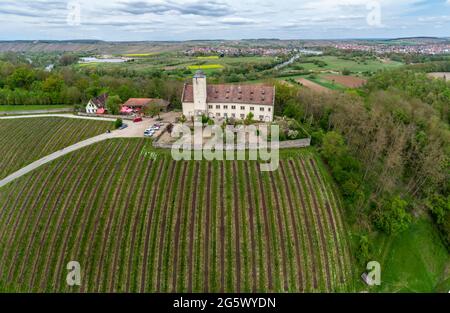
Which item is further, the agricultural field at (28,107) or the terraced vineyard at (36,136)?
the agricultural field at (28,107)

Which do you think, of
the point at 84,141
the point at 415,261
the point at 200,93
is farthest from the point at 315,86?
the point at 84,141

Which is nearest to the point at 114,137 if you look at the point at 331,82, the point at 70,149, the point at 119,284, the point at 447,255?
the point at 70,149

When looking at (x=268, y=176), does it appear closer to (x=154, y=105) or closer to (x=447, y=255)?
(x=447, y=255)

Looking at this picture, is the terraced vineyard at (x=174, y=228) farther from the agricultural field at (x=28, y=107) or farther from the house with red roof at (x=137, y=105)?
the agricultural field at (x=28, y=107)

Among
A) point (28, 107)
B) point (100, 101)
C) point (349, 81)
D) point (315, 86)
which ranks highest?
point (349, 81)

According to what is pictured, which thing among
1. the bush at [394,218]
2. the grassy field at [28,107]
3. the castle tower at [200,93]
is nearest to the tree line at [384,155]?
the bush at [394,218]

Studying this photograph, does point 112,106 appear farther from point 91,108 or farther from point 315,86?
point 315,86
